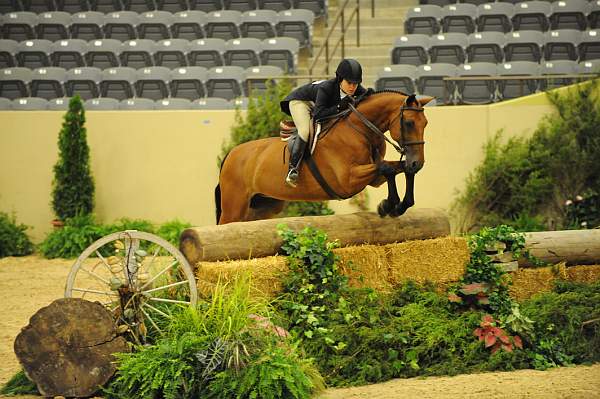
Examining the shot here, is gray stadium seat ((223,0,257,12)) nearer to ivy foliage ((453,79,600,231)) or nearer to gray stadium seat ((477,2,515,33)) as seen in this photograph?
gray stadium seat ((477,2,515,33))

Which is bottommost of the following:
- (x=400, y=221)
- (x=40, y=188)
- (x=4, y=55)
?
(x=40, y=188)

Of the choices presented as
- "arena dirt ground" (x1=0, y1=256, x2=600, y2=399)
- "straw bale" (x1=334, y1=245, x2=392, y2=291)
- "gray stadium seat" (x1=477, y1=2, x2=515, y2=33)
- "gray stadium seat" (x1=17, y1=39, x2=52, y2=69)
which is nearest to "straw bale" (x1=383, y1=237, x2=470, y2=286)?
"straw bale" (x1=334, y1=245, x2=392, y2=291)

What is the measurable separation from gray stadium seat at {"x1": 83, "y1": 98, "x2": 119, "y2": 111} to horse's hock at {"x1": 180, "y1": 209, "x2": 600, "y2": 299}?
7733 mm

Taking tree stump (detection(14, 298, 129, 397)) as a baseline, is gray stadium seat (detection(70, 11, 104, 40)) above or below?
above

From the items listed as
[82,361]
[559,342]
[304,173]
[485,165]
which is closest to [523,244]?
[559,342]

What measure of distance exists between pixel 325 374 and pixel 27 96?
10.3m

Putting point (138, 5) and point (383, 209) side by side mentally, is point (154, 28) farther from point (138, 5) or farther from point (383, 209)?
point (383, 209)

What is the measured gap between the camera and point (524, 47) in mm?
14664

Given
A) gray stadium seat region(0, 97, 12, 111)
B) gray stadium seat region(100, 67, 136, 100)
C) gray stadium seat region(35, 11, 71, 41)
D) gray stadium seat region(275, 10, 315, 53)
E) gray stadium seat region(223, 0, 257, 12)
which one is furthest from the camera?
gray stadium seat region(223, 0, 257, 12)

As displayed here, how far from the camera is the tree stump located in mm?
5789

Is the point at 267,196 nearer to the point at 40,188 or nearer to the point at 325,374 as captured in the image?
the point at 325,374

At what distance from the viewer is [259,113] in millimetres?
12891

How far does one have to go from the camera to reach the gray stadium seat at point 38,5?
1817 cm

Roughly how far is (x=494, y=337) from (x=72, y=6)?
45.7ft
